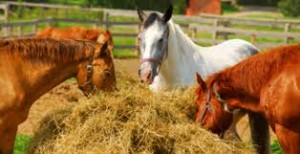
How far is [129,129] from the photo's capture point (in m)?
5.07

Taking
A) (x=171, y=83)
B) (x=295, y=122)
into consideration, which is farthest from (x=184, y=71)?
(x=295, y=122)

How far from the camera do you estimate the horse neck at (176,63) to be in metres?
6.62

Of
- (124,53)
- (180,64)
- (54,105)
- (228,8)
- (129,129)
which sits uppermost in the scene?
(180,64)

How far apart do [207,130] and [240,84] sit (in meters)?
0.50

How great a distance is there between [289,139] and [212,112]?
0.73 meters

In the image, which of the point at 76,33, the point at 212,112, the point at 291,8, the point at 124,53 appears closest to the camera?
the point at 212,112

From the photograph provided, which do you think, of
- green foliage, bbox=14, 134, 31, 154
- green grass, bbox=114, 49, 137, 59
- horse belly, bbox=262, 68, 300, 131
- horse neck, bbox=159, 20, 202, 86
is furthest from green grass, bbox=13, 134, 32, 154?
green grass, bbox=114, 49, 137, 59

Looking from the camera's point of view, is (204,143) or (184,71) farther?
(184,71)

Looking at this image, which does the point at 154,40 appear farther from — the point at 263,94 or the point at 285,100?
the point at 285,100

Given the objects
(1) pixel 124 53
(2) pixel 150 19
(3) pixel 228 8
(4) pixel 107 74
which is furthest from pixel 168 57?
(3) pixel 228 8

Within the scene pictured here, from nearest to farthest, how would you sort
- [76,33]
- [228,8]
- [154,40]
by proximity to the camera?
[154,40]
[76,33]
[228,8]

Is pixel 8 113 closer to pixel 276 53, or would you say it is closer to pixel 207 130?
pixel 207 130

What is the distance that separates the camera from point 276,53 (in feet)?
17.1

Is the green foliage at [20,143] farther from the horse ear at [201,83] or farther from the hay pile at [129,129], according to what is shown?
the horse ear at [201,83]
